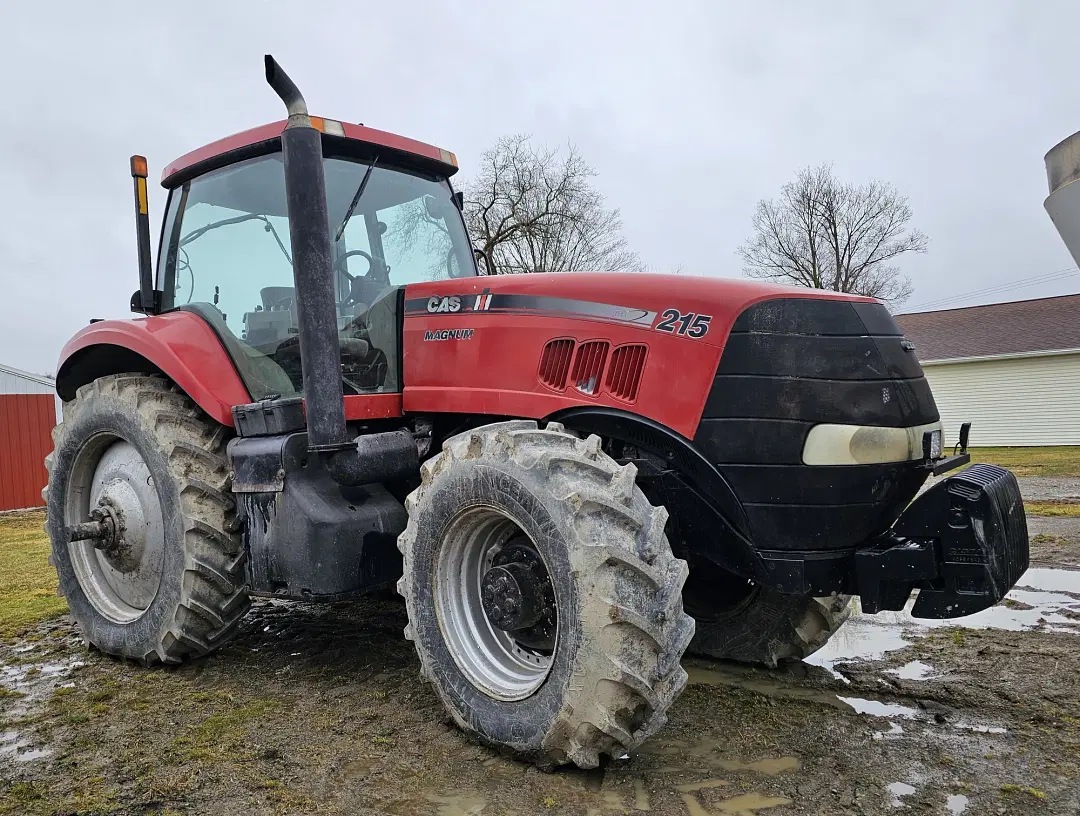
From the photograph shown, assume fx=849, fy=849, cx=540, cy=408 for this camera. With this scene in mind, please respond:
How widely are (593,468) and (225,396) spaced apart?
211 cm

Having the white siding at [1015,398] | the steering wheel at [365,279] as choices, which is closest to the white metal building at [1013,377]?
the white siding at [1015,398]

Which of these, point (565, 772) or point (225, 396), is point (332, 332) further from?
point (565, 772)

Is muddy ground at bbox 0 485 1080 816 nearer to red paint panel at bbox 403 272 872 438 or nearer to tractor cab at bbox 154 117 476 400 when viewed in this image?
red paint panel at bbox 403 272 872 438

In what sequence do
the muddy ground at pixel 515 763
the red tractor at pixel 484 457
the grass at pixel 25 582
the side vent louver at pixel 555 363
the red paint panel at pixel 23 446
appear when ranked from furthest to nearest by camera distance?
the red paint panel at pixel 23 446
the grass at pixel 25 582
the side vent louver at pixel 555 363
the red tractor at pixel 484 457
the muddy ground at pixel 515 763

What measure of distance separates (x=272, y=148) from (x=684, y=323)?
2307 mm

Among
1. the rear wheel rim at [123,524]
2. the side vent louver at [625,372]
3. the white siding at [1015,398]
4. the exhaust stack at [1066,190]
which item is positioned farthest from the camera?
the white siding at [1015,398]

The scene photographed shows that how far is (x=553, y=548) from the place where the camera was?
111 inches

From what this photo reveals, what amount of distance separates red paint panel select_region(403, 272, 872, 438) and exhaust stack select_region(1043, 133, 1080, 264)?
514 centimetres

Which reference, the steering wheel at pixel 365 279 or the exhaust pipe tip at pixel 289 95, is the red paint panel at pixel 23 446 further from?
the exhaust pipe tip at pixel 289 95

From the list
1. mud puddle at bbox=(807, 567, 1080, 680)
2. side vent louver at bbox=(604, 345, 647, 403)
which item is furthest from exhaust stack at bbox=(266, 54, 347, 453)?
mud puddle at bbox=(807, 567, 1080, 680)

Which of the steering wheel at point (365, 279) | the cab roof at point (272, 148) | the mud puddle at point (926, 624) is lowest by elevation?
the mud puddle at point (926, 624)

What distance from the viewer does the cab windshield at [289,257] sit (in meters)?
3.98

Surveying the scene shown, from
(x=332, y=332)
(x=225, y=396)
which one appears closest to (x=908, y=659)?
(x=332, y=332)

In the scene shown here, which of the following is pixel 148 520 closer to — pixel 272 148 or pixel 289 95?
pixel 272 148
